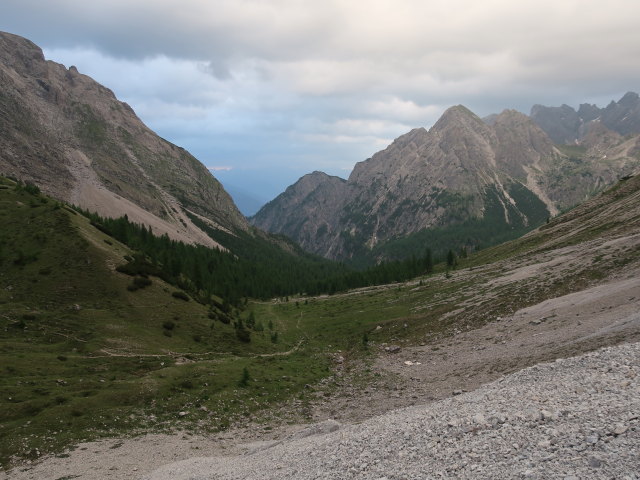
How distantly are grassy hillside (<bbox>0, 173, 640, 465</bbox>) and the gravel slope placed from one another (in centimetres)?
1377

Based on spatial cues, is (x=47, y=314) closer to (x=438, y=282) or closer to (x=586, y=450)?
(x=586, y=450)

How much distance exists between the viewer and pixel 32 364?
45.9 m

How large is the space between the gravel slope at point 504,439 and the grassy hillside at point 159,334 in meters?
13.8

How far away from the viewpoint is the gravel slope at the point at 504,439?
49.4ft

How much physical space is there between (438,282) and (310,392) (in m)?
76.7

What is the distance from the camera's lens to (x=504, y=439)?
1755 centimetres

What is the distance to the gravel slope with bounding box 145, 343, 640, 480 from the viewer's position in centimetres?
1507

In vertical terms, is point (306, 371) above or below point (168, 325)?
below

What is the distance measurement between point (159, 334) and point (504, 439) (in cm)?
5760

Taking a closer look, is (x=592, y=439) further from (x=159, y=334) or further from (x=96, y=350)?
(x=159, y=334)

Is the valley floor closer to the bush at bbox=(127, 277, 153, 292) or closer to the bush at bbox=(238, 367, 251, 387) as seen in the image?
the bush at bbox=(238, 367, 251, 387)

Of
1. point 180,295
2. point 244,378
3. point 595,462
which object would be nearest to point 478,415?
point 595,462

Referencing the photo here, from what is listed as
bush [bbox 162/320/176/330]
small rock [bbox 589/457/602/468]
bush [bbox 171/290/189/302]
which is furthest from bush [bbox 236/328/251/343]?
small rock [bbox 589/457/602/468]

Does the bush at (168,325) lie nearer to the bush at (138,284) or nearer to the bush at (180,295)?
the bush at (138,284)
